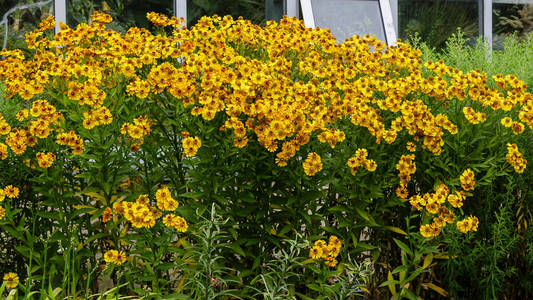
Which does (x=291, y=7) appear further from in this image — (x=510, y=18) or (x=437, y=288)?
(x=437, y=288)

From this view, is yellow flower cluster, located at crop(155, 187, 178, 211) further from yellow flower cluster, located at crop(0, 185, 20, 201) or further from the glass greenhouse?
the glass greenhouse

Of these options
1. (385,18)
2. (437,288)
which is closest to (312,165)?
(437,288)

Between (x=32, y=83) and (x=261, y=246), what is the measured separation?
1070mm

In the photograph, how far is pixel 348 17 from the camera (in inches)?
260

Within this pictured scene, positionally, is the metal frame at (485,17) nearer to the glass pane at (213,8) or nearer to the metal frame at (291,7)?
the metal frame at (291,7)

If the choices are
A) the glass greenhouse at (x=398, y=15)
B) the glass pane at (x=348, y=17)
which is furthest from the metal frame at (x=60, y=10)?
the glass pane at (x=348, y=17)

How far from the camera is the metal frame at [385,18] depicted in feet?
21.0

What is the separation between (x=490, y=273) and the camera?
233cm

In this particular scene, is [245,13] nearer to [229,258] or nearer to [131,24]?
[131,24]

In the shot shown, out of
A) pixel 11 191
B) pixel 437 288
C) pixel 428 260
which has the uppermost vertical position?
pixel 11 191

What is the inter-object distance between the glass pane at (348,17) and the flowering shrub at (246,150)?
417cm

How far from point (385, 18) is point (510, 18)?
2059mm

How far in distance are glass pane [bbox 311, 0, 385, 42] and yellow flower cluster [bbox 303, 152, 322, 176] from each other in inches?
181

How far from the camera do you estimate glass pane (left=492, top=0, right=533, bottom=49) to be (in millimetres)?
7629
